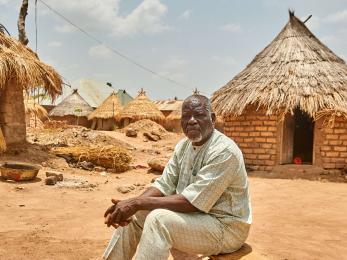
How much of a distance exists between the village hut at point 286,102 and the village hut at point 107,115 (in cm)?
1459

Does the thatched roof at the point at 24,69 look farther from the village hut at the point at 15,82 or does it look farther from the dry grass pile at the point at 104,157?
the dry grass pile at the point at 104,157

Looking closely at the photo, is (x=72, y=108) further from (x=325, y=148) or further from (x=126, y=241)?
(x=126, y=241)

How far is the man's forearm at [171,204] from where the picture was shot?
234 cm

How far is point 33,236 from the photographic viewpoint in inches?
162

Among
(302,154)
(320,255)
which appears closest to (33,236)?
(320,255)

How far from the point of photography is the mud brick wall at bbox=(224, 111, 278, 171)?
9.23 m

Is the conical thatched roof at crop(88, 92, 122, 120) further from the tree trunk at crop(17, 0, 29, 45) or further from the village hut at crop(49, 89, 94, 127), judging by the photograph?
the tree trunk at crop(17, 0, 29, 45)

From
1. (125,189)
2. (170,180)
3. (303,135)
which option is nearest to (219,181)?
(170,180)

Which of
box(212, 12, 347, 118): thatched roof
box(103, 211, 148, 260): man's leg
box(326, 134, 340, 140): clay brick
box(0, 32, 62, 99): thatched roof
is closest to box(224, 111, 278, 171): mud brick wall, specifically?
box(212, 12, 347, 118): thatched roof

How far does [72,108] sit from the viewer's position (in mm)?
25766

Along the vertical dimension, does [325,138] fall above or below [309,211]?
above

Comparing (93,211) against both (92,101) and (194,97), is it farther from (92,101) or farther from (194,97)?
(92,101)

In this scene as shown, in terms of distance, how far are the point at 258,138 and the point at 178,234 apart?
7439 mm

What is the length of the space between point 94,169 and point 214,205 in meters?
7.52
